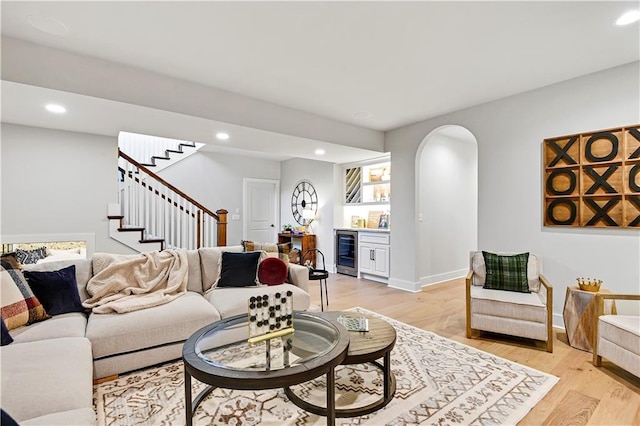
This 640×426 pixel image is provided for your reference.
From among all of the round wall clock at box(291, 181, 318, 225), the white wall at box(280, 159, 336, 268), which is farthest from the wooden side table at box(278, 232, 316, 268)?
the round wall clock at box(291, 181, 318, 225)

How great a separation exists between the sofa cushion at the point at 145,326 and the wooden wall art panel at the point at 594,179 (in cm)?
362

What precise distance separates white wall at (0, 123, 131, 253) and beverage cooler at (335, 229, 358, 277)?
371 centimetres

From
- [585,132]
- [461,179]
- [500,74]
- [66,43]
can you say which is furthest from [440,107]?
[66,43]

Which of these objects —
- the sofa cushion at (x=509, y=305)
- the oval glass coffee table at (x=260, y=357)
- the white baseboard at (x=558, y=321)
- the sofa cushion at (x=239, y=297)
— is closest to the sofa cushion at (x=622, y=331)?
the sofa cushion at (x=509, y=305)

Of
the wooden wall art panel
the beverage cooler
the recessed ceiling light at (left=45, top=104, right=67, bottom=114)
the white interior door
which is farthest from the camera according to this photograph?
the white interior door

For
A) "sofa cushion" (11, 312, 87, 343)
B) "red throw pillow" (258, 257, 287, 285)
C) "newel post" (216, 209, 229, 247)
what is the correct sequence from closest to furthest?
"sofa cushion" (11, 312, 87, 343), "red throw pillow" (258, 257, 287, 285), "newel post" (216, 209, 229, 247)

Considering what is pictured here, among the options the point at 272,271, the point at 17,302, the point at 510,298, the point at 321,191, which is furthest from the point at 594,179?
the point at 17,302

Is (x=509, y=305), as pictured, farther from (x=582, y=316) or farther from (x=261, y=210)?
(x=261, y=210)

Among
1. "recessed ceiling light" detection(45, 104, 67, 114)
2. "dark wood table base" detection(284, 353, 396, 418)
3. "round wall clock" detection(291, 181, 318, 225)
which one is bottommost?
"dark wood table base" detection(284, 353, 396, 418)

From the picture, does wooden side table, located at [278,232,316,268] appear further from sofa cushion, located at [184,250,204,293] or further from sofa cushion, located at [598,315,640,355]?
sofa cushion, located at [598,315,640,355]

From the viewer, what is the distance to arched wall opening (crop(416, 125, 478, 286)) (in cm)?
502

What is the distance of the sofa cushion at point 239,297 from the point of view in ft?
8.78

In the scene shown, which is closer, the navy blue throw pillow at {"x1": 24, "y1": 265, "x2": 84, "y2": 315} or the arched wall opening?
the navy blue throw pillow at {"x1": 24, "y1": 265, "x2": 84, "y2": 315}

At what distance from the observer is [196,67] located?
2934 mm
